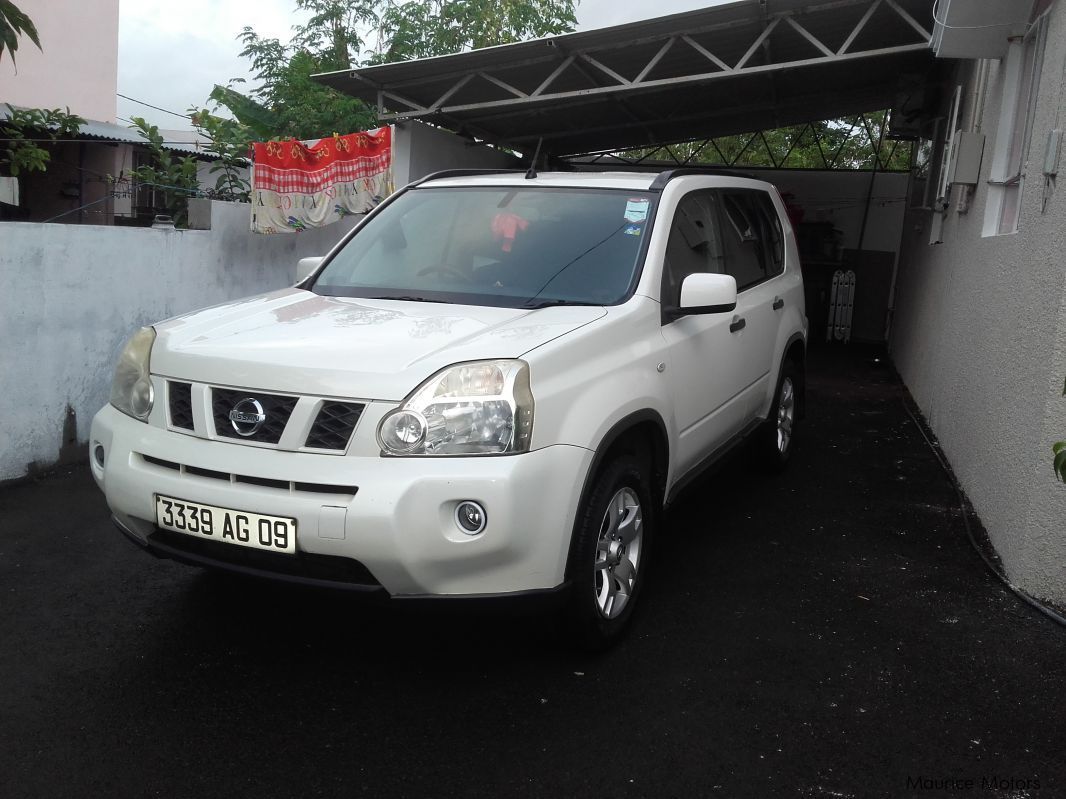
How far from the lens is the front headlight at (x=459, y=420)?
3.04 meters

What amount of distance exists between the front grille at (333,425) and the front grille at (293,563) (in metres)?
0.35

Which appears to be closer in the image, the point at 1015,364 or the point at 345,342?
the point at 345,342

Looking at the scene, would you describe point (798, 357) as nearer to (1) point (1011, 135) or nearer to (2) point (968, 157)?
(1) point (1011, 135)

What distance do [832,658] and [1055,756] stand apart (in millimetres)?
815

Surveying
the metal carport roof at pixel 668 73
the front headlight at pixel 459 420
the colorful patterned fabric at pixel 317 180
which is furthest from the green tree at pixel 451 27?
the front headlight at pixel 459 420

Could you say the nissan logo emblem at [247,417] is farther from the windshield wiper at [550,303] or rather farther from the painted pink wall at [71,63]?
the painted pink wall at [71,63]

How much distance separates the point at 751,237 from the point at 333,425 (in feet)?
10.6

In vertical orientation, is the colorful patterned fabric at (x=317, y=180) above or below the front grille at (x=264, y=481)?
above

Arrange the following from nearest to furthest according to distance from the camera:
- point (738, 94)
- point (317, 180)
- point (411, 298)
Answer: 1. point (411, 298)
2. point (317, 180)
3. point (738, 94)

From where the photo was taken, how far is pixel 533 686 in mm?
3395

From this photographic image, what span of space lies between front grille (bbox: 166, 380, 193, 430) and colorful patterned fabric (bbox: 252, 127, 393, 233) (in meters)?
4.88

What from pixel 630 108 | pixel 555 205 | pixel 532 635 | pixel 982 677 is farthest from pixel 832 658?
pixel 630 108

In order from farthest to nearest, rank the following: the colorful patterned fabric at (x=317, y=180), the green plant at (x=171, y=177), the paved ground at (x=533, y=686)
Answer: the colorful patterned fabric at (x=317, y=180)
the green plant at (x=171, y=177)
the paved ground at (x=533, y=686)

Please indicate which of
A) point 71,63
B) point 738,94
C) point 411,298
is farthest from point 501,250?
point 71,63
